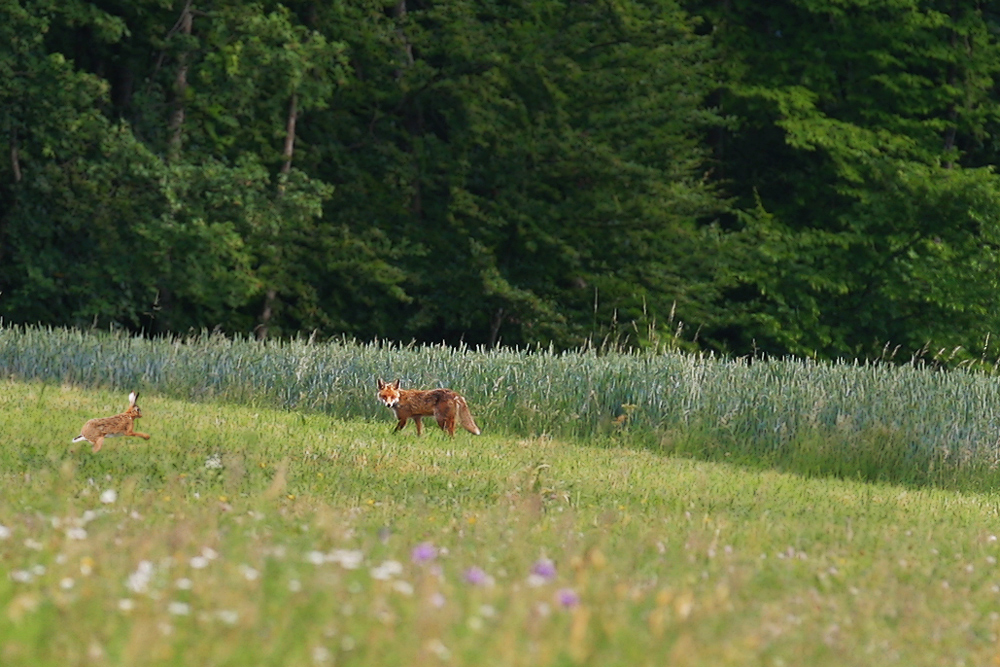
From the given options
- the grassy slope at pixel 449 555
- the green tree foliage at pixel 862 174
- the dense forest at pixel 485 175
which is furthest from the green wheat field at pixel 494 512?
the green tree foliage at pixel 862 174

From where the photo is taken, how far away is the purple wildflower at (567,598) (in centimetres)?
520

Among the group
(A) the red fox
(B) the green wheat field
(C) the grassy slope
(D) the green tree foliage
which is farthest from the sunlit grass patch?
(D) the green tree foliage

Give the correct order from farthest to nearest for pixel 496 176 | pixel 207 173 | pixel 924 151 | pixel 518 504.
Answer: pixel 924 151 → pixel 496 176 → pixel 207 173 → pixel 518 504

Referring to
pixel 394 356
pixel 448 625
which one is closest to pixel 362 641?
pixel 448 625

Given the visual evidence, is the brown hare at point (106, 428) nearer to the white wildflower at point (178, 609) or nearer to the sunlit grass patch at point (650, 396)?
the sunlit grass patch at point (650, 396)

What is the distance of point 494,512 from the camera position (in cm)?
1030

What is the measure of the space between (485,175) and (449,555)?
25.3 meters

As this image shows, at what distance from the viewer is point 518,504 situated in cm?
1070

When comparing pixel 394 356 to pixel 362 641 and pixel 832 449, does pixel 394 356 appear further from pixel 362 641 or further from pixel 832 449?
pixel 362 641

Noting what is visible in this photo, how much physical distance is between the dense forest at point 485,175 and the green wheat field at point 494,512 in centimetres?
745

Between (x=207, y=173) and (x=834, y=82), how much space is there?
15.7 meters

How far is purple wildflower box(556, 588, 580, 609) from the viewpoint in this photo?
17.1 ft

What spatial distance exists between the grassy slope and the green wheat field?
2 cm

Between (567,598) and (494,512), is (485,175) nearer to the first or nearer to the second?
(494,512)
